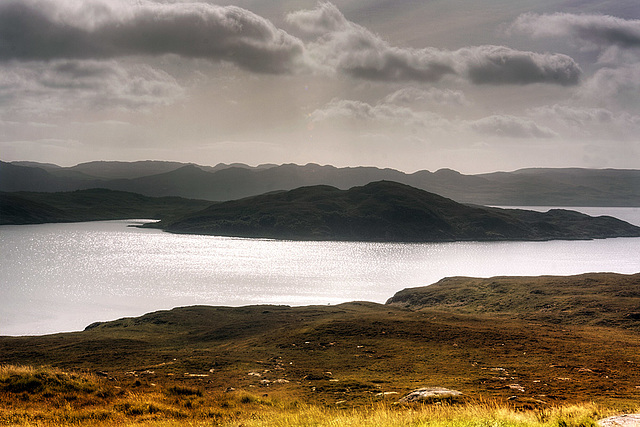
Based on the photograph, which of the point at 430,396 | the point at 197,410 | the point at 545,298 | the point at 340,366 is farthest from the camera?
the point at 545,298

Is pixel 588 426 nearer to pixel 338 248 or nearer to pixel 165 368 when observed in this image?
pixel 165 368

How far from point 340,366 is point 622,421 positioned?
19665 millimetres

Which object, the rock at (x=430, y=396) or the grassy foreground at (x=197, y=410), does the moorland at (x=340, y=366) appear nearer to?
the grassy foreground at (x=197, y=410)

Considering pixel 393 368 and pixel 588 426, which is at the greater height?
pixel 588 426

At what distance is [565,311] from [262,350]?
35.6 meters

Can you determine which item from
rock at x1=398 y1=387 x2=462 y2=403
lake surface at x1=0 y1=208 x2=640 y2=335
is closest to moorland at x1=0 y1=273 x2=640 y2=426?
rock at x1=398 y1=387 x2=462 y2=403

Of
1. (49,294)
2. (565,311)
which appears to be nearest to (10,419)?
(565,311)

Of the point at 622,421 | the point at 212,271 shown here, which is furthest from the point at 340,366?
the point at 212,271

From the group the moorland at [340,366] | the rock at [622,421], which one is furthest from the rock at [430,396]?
the rock at [622,421]

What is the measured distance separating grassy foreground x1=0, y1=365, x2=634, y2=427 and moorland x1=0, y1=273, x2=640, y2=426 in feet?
0.24

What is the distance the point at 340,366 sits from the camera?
101 feet

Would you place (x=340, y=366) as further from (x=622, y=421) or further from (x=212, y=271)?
(x=212, y=271)

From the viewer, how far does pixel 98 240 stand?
630 ft

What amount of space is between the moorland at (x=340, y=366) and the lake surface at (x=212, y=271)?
2445 cm
